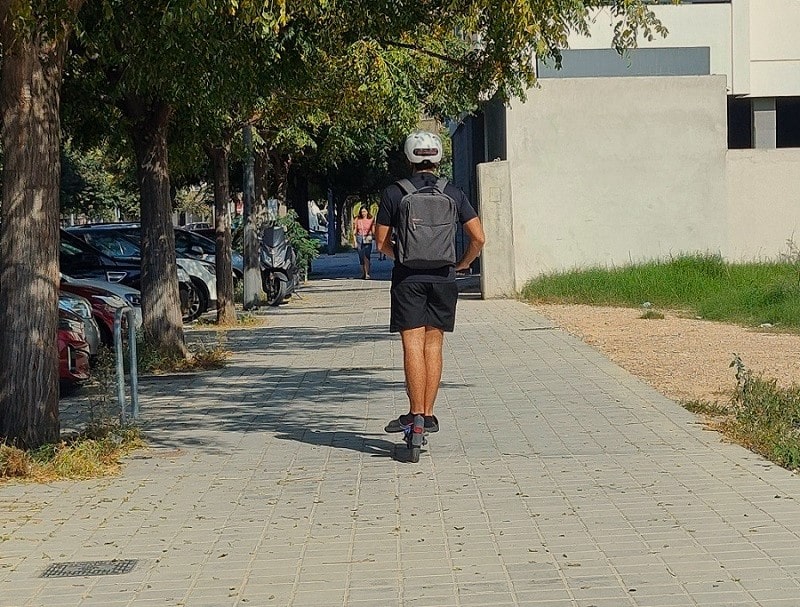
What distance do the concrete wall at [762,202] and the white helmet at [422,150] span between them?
17.3 metres

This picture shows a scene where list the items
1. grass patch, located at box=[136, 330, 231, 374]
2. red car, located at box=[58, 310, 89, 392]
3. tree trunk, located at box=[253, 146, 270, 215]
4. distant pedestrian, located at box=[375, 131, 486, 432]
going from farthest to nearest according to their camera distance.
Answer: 1. tree trunk, located at box=[253, 146, 270, 215]
2. grass patch, located at box=[136, 330, 231, 374]
3. red car, located at box=[58, 310, 89, 392]
4. distant pedestrian, located at box=[375, 131, 486, 432]

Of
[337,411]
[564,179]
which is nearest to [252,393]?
[337,411]

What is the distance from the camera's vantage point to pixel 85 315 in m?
14.3

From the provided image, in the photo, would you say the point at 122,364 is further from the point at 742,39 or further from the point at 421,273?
the point at 742,39

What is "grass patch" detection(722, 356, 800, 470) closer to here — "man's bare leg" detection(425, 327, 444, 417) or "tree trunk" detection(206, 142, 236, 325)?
"man's bare leg" detection(425, 327, 444, 417)

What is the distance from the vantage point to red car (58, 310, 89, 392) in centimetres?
1309

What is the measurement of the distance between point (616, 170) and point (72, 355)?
14097 mm

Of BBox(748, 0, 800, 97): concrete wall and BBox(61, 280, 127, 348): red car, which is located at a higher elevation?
BBox(748, 0, 800, 97): concrete wall

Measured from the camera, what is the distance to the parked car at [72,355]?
13.1 meters

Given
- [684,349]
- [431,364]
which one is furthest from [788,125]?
[431,364]

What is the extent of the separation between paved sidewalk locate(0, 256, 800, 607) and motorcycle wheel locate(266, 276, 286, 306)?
41.2 ft


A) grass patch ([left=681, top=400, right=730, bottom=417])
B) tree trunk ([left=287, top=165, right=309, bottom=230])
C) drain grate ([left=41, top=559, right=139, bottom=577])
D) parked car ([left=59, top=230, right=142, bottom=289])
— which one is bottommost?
drain grate ([left=41, top=559, right=139, bottom=577])

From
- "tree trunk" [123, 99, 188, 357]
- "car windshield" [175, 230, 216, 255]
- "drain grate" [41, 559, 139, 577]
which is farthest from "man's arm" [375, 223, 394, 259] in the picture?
"car windshield" [175, 230, 216, 255]

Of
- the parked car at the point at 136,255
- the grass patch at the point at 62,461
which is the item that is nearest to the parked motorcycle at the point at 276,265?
the parked car at the point at 136,255
